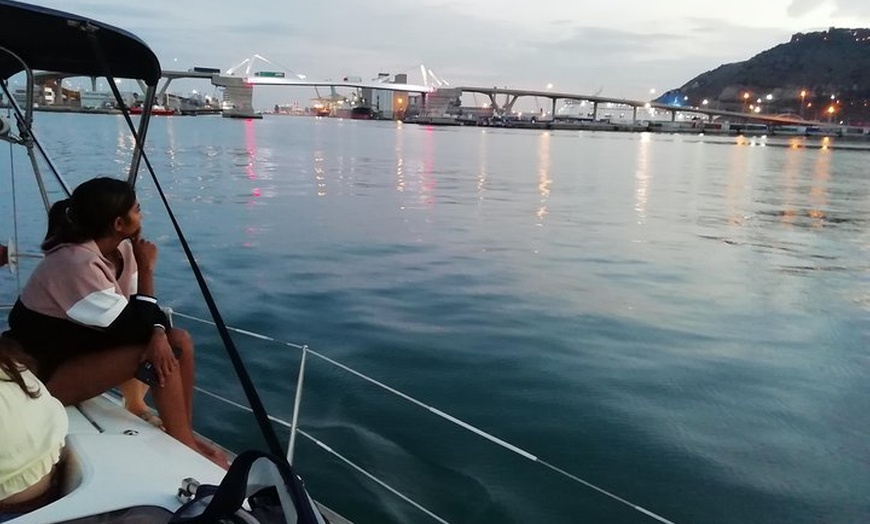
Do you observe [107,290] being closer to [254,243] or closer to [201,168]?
[254,243]

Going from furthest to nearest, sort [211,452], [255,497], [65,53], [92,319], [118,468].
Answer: [65,53] < [211,452] < [92,319] < [118,468] < [255,497]

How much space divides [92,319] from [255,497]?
1.39 meters

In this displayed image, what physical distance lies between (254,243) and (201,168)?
2199 centimetres

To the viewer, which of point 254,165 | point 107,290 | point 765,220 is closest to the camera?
point 107,290

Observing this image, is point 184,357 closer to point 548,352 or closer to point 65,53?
point 65,53

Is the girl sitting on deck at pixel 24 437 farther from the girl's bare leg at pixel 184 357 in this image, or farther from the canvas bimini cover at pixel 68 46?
the canvas bimini cover at pixel 68 46

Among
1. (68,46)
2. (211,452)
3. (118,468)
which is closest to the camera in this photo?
(118,468)

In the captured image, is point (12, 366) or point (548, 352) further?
point (548, 352)

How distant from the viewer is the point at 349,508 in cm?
492

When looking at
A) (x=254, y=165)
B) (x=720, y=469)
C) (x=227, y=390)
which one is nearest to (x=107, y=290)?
(x=227, y=390)

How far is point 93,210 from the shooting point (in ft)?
10.6

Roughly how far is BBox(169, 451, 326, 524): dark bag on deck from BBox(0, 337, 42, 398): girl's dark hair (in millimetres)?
704

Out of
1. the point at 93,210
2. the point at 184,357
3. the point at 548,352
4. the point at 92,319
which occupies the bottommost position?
the point at 548,352

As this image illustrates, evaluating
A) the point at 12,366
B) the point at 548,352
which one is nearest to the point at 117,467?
the point at 12,366
